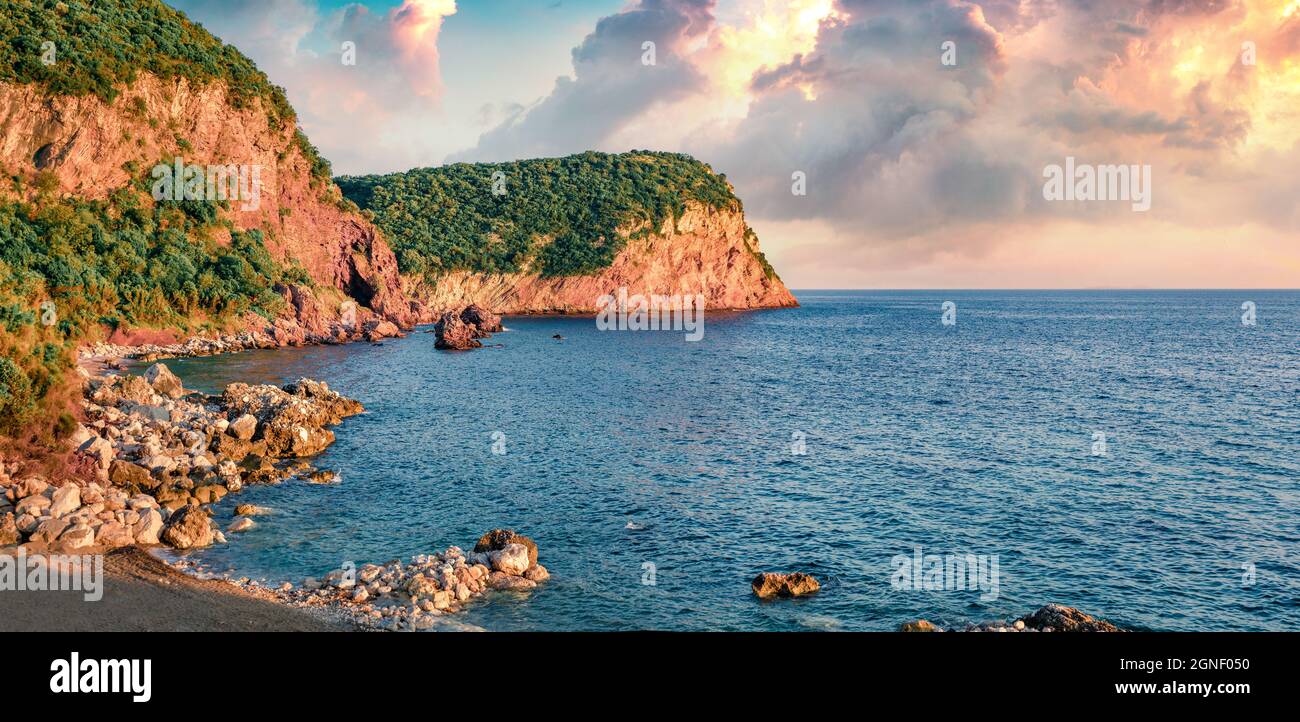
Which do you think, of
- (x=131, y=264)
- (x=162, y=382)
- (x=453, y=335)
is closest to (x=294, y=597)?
(x=162, y=382)

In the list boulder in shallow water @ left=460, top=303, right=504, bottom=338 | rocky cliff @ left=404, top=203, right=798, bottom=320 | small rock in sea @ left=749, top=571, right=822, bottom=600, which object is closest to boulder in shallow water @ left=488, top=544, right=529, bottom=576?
small rock in sea @ left=749, top=571, right=822, bottom=600

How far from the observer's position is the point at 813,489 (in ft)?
122

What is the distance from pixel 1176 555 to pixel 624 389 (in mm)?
46132

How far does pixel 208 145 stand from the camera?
3824 inches

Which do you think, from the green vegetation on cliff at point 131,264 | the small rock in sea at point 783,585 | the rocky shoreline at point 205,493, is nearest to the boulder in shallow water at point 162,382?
the rocky shoreline at point 205,493

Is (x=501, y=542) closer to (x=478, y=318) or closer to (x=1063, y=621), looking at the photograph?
(x=1063, y=621)

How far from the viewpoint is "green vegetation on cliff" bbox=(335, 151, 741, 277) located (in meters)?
160

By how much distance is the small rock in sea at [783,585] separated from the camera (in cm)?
2502

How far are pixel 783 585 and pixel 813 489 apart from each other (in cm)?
1252

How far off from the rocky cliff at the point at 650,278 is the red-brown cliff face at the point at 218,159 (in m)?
25.2

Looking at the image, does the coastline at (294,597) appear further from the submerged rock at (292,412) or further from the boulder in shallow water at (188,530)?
the submerged rock at (292,412)

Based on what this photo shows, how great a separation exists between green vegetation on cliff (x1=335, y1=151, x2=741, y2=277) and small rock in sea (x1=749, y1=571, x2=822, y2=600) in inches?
5406

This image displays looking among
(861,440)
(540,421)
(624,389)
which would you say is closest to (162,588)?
(540,421)
